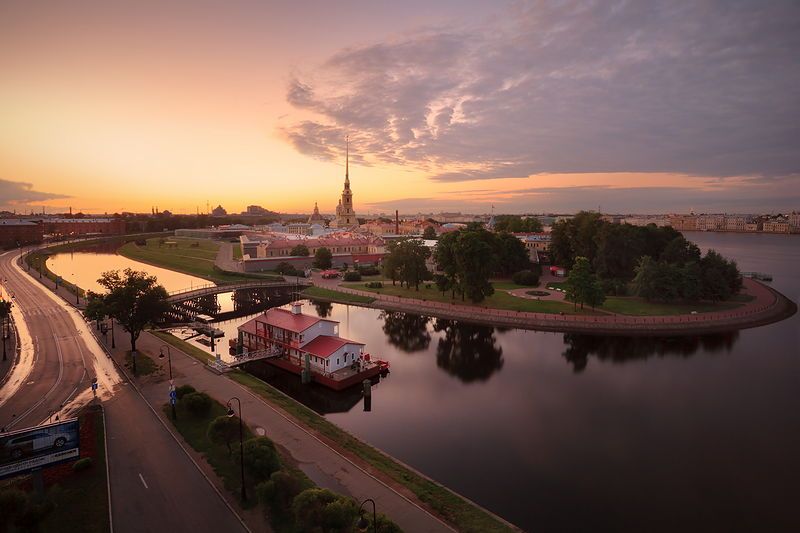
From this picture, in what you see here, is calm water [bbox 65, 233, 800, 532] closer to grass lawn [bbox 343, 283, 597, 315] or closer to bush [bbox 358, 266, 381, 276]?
grass lawn [bbox 343, 283, 597, 315]

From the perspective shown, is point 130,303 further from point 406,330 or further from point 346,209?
point 346,209

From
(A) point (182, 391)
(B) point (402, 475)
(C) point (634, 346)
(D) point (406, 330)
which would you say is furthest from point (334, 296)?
(B) point (402, 475)

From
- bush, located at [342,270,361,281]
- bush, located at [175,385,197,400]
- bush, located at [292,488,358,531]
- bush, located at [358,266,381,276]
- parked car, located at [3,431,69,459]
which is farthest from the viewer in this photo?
bush, located at [358,266,381,276]

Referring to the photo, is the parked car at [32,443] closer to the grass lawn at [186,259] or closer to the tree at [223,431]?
the tree at [223,431]

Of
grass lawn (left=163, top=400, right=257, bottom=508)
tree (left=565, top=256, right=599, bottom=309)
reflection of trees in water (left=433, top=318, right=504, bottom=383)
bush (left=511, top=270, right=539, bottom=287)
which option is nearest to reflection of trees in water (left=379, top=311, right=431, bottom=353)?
reflection of trees in water (left=433, top=318, right=504, bottom=383)

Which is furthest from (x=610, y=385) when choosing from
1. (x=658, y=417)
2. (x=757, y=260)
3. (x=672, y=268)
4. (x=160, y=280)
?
(x=757, y=260)

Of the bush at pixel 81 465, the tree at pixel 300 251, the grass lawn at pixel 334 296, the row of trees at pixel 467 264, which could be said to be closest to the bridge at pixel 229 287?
the grass lawn at pixel 334 296
